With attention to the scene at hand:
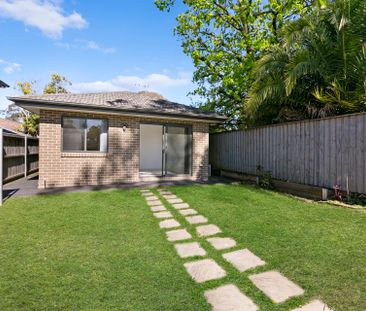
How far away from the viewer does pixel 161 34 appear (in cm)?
1488

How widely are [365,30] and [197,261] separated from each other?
7242mm

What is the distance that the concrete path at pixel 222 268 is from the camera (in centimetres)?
219

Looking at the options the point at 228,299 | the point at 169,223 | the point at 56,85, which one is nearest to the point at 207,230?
the point at 169,223

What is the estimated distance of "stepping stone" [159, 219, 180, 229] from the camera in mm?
4277

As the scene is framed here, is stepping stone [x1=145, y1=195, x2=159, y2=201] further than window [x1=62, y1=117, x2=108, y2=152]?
No

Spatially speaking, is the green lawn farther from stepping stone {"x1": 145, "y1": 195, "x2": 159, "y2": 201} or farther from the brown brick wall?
the brown brick wall

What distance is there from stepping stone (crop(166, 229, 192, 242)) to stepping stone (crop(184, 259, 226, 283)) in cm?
77

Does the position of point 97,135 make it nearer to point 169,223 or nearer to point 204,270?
point 169,223

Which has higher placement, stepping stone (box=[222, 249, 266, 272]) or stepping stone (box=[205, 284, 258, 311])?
stepping stone (box=[222, 249, 266, 272])

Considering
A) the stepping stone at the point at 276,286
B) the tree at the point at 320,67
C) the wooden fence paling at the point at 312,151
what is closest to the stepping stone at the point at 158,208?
the stepping stone at the point at 276,286

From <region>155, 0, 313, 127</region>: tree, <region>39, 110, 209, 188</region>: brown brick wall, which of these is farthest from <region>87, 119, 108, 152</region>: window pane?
<region>155, 0, 313, 127</region>: tree

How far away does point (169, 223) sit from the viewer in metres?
4.44

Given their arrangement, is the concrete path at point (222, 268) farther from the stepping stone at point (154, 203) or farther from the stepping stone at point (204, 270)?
the stepping stone at point (154, 203)

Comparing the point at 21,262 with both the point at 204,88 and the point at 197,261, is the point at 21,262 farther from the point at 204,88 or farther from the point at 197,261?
the point at 204,88
